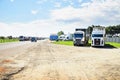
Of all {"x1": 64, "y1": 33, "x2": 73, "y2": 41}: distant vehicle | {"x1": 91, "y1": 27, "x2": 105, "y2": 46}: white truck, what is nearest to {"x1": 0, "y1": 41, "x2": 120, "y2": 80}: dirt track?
{"x1": 91, "y1": 27, "x2": 105, "y2": 46}: white truck

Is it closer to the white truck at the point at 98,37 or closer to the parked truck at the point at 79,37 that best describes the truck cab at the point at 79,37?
the parked truck at the point at 79,37

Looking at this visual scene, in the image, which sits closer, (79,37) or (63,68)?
(63,68)

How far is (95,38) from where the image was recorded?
49.6 meters

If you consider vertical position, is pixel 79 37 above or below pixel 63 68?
above

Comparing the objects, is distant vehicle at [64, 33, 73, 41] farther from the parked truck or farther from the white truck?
the white truck

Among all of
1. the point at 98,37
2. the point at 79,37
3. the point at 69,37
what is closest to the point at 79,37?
the point at 79,37

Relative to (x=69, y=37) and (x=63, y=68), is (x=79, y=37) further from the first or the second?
(x=69, y=37)

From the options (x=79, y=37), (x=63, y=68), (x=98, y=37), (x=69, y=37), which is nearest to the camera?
(x=63, y=68)

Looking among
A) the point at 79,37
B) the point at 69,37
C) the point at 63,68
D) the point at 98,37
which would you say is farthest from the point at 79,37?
the point at 69,37

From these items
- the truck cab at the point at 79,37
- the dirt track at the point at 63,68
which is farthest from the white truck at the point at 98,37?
the dirt track at the point at 63,68

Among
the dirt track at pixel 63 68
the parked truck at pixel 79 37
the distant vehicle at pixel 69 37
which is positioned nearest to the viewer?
the dirt track at pixel 63 68

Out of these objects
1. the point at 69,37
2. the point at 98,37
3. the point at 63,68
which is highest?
the point at 98,37

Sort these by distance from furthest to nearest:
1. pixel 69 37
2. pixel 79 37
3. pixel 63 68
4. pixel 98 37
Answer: pixel 69 37
pixel 79 37
pixel 98 37
pixel 63 68

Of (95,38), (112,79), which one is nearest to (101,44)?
(95,38)
